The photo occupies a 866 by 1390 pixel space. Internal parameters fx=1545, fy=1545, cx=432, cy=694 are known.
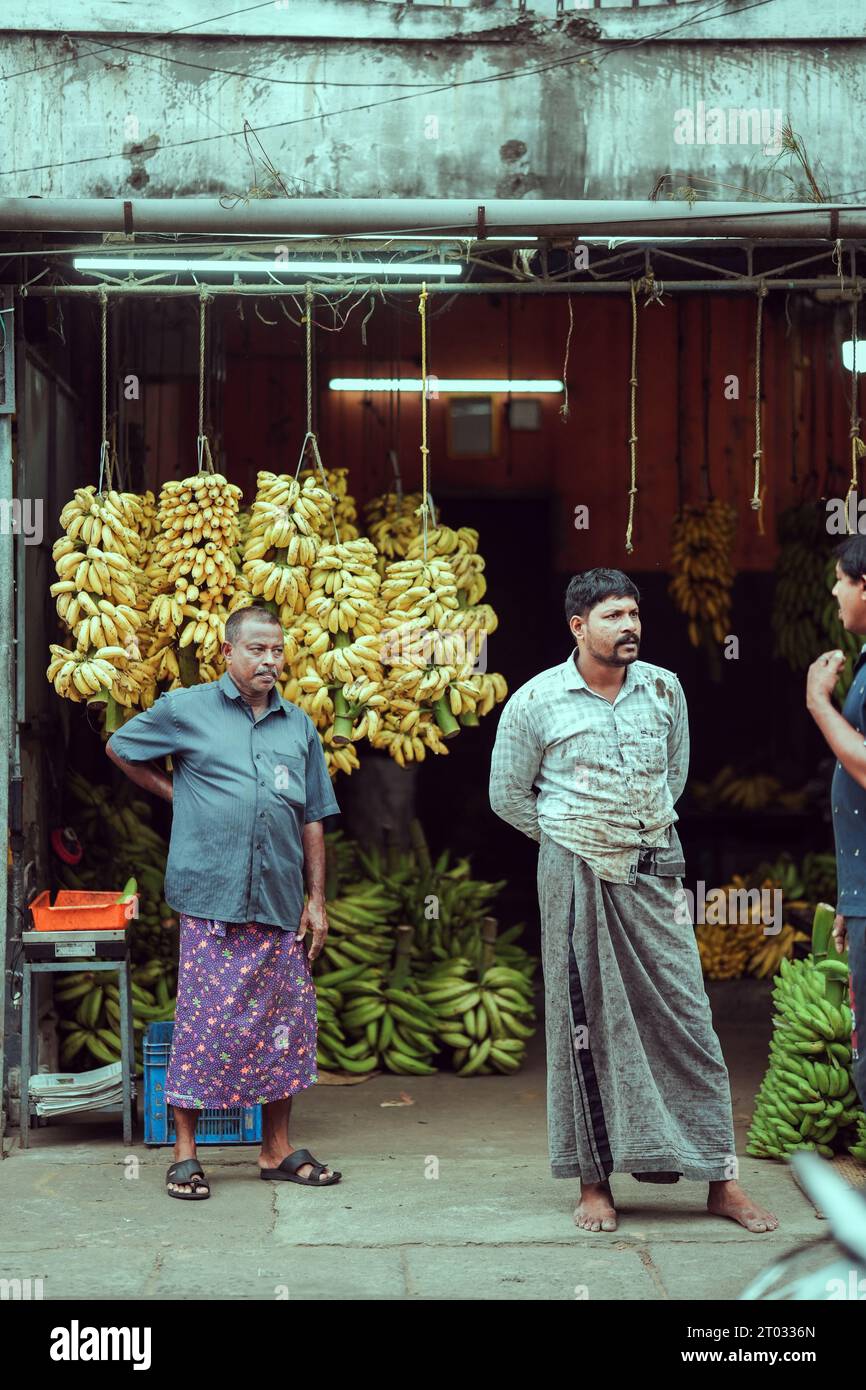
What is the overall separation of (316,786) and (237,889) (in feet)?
1.66

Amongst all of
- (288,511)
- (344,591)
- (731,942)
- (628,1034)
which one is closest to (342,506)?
(288,511)

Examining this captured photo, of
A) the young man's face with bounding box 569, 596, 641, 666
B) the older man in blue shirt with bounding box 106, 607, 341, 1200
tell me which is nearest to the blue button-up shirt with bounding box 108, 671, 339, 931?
the older man in blue shirt with bounding box 106, 607, 341, 1200

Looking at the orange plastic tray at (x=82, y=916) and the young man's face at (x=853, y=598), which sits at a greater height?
the young man's face at (x=853, y=598)

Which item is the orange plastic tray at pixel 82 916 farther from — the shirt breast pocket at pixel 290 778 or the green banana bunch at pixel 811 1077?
the green banana bunch at pixel 811 1077

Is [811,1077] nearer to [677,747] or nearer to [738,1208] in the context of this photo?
[738,1208]

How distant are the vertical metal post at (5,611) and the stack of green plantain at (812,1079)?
281cm

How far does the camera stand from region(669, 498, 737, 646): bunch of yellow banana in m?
9.40

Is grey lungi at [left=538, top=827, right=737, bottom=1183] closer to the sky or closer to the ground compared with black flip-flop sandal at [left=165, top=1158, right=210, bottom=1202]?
closer to the sky

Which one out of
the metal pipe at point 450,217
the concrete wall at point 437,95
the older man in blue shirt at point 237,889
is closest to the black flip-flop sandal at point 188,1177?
the older man in blue shirt at point 237,889

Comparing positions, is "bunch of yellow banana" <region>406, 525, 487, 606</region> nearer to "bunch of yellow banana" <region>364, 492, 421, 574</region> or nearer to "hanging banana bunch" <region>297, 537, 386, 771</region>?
"bunch of yellow banana" <region>364, 492, 421, 574</region>

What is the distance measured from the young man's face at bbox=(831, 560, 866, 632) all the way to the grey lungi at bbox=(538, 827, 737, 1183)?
1107mm

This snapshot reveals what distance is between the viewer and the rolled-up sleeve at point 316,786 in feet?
18.4

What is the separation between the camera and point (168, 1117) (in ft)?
19.4

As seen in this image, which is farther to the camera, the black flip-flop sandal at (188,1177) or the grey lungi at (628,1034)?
the black flip-flop sandal at (188,1177)
